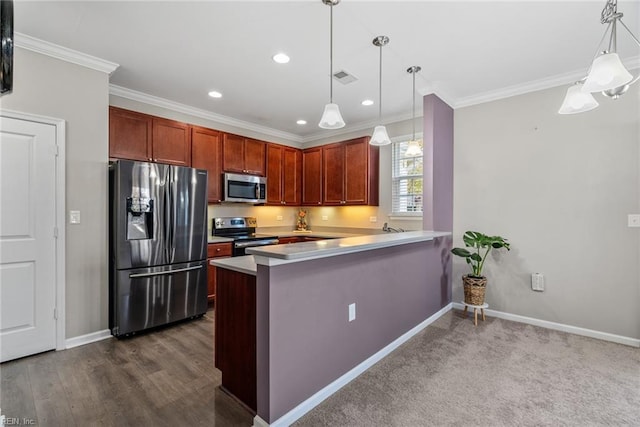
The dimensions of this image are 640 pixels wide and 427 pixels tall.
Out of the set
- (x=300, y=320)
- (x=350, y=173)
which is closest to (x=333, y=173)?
(x=350, y=173)

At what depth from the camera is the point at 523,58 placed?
8.98 ft

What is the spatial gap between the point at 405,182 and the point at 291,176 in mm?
1977

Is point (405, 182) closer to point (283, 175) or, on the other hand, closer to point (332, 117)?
point (283, 175)

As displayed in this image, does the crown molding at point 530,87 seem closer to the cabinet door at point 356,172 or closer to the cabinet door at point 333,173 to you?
the cabinet door at point 356,172

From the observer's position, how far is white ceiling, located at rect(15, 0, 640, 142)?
2100 millimetres

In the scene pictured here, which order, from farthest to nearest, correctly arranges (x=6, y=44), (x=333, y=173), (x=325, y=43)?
(x=333, y=173) → (x=325, y=43) → (x=6, y=44)

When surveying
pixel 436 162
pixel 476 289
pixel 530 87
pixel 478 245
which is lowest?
pixel 476 289

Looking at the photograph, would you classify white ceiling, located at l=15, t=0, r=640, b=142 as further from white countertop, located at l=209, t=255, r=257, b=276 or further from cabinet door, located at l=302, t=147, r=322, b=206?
white countertop, located at l=209, t=255, r=257, b=276

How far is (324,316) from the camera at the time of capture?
6.56 feet

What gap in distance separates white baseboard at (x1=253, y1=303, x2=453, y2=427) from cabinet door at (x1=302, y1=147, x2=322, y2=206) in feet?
9.17

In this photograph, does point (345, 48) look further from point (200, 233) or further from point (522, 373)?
point (522, 373)

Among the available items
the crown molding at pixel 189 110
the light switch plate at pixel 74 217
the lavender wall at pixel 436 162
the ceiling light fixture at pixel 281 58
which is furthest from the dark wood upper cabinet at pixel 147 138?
the lavender wall at pixel 436 162

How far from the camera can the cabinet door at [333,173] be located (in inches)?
190

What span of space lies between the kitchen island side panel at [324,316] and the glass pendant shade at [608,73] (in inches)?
65.0
